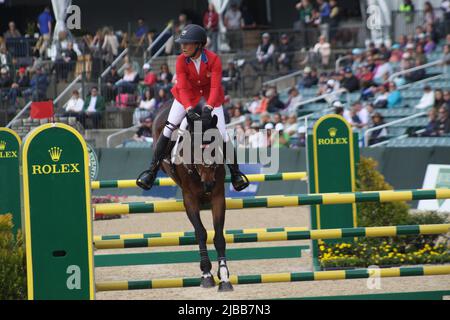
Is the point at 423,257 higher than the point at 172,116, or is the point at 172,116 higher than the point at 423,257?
the point at 172,116

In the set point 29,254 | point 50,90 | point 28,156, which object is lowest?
point 29,254

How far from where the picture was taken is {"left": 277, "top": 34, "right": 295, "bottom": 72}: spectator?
2404cm

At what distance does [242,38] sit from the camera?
2566 centimetres

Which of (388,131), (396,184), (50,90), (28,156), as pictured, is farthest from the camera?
(50,90)

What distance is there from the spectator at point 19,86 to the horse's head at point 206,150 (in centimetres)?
1747

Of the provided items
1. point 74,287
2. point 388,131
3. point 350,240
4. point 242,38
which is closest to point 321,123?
point 350,240

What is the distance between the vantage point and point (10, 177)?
9.73 meters

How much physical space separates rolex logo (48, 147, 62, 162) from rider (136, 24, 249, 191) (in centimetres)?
170

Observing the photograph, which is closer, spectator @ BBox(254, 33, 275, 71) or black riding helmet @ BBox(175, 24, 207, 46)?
black riding helmet @ BBox(175, 24, 207, 46)

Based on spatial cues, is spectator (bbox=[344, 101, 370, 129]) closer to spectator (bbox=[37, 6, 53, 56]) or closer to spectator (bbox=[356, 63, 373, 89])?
spectator (bbox=[356, 63, 373, 89])

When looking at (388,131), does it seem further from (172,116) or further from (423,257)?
(172,116)

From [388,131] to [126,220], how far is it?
208 inches

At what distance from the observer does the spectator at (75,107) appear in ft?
77.3

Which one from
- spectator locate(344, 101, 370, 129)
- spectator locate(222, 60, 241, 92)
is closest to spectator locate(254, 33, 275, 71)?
spectator locate(222, 60, 241, 92)
